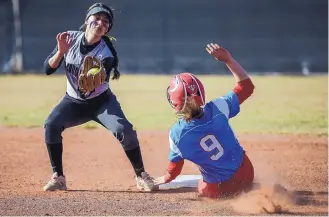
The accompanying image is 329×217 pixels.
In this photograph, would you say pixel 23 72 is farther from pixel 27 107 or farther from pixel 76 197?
pixel 76 197

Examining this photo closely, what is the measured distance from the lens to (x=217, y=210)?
459cm

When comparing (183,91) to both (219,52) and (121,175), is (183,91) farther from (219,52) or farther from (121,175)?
(121,175)

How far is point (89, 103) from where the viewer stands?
214 inches

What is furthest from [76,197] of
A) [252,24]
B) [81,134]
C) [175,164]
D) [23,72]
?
[252,24]

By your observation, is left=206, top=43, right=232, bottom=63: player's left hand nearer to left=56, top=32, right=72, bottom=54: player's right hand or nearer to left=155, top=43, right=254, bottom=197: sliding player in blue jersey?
left=155, top=43, right=254, bottom=197: sliding player in blue jersey

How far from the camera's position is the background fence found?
24.5 m

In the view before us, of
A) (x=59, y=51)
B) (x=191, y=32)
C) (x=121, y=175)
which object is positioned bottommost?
(x=191, y=32)

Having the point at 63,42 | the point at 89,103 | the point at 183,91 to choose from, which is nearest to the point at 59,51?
the point at 63,42

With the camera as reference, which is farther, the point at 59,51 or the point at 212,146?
the point at 59,51

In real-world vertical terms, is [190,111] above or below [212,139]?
above

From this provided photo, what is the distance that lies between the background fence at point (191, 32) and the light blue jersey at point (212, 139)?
1950 cm

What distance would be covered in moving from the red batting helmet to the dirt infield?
0.76 m

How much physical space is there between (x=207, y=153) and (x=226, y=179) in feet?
1.06

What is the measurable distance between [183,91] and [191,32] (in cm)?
2082
